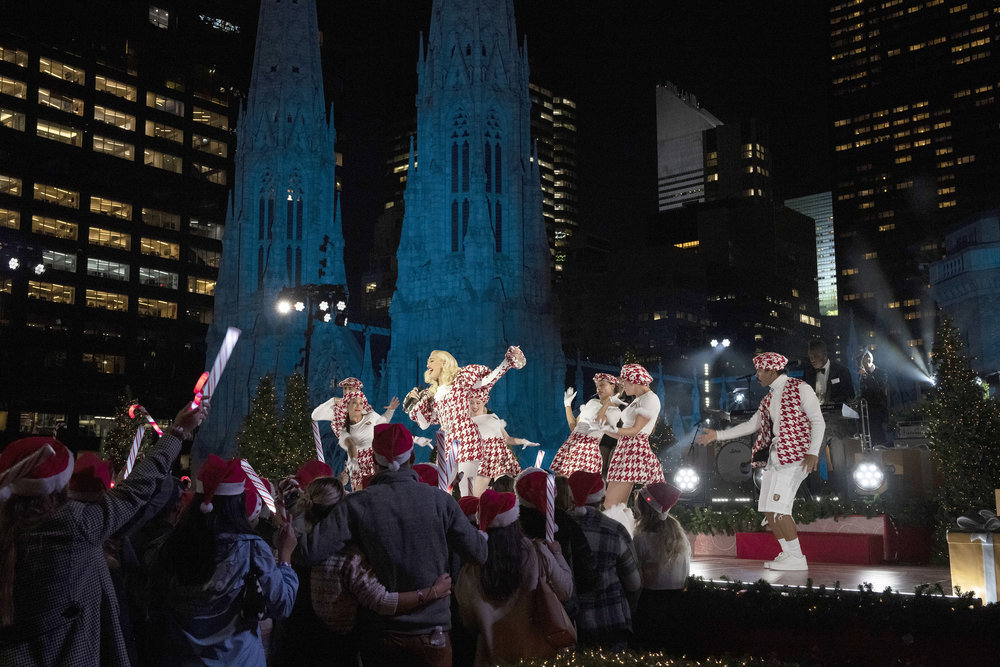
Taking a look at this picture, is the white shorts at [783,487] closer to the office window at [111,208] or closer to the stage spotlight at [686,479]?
the stage spotlight at [686,479]

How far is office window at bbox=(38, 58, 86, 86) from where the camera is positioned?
75.8 metres

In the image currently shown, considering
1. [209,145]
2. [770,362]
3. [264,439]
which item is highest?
[209,145]

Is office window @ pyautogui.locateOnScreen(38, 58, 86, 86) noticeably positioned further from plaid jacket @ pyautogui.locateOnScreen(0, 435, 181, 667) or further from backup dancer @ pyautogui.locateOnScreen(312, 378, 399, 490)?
plaid jacket @ pyautogui.locateOnScreen(0, 435, 181, 667)

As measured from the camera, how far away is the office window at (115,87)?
79438 mm

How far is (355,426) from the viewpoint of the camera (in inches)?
512

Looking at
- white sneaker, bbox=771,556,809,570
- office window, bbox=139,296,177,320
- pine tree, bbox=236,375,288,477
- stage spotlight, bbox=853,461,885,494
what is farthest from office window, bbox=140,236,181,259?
white sneaker, bbox=771,556,809,570

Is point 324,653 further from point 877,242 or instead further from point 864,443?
point 877,242

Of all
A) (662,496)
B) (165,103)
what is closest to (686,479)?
(662,496)

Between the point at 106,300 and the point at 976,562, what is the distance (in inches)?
3038

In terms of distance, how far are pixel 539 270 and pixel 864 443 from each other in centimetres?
5084

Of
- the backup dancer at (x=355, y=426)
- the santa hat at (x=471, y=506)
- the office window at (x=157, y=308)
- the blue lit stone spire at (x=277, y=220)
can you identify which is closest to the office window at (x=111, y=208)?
the office window at (x=157, y=308)

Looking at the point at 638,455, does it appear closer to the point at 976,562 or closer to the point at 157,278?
the point at 976,562

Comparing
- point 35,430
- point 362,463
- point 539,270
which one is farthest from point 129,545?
point 35,430

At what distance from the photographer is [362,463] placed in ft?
41.5
